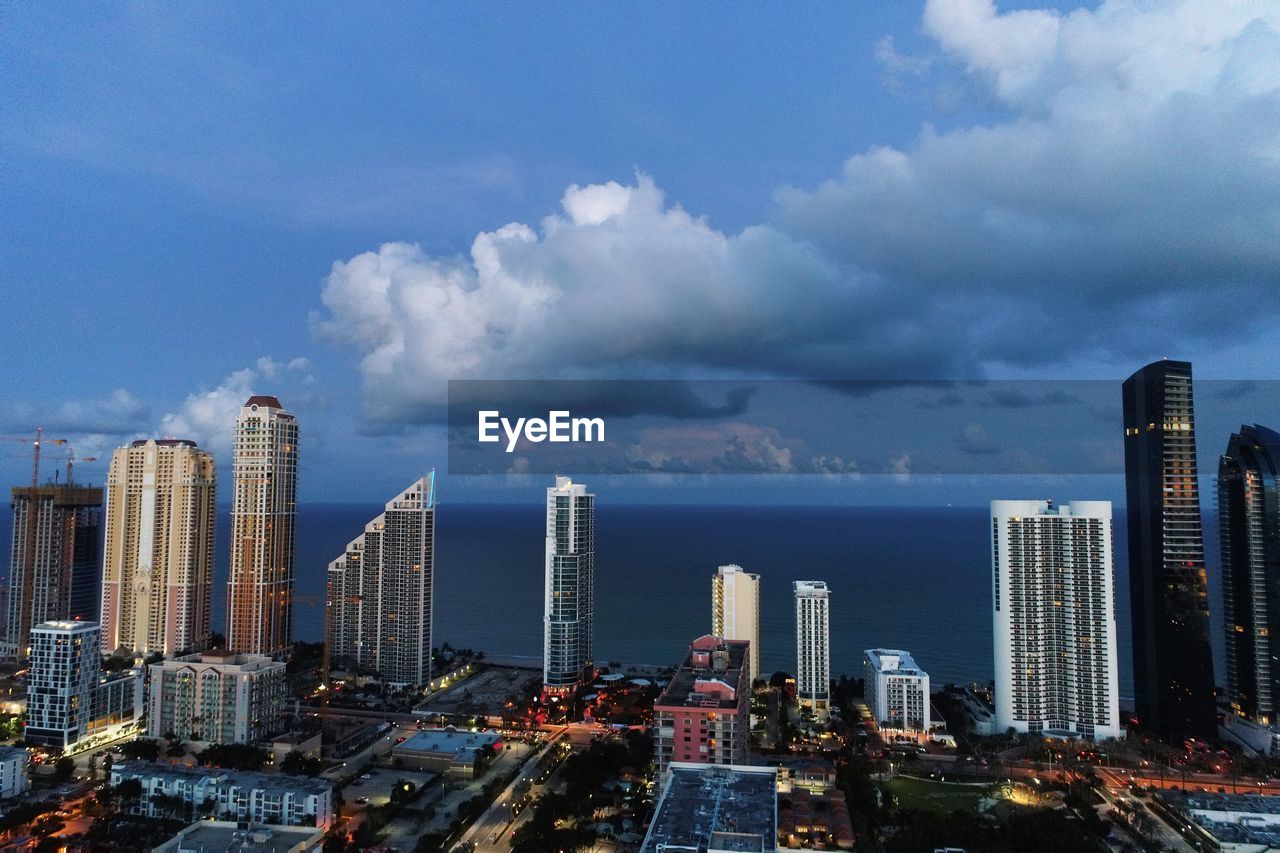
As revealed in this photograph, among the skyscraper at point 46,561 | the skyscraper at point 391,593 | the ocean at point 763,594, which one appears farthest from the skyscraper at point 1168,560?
the skyscraper at point 46,561

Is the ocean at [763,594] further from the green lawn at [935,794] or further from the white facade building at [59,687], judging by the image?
the green lawn at [935,794]

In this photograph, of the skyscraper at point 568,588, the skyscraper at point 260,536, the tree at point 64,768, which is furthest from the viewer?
the skyscraper at point 260,536

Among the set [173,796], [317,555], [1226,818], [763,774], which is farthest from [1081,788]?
[317,555]

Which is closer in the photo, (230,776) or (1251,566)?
(230,776)

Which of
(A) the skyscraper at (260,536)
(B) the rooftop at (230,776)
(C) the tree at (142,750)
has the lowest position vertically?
(C) the tree at (142,750)

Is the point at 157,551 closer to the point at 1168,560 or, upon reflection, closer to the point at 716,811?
the point at 716,811

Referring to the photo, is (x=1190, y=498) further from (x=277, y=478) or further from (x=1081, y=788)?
(x=277, y=478)

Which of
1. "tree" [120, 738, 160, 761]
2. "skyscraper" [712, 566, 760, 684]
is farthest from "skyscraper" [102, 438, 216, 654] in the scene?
"skyscraper" [712, 566, 760, 684]

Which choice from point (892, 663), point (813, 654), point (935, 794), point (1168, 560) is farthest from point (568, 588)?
point (1168, 560)
